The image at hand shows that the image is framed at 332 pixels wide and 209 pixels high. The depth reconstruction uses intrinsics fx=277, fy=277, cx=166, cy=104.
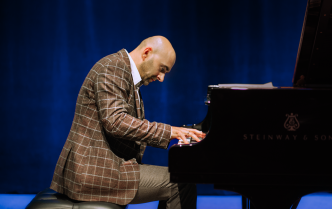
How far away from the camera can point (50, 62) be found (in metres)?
2.90

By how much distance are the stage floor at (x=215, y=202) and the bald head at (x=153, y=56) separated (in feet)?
5.21

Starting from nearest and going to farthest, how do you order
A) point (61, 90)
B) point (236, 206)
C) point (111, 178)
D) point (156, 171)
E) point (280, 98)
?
point (280, 98) → point (111, 178) → point (156, 171) → point (236, 206) → point (61, 90)

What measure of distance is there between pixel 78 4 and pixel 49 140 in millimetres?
1466

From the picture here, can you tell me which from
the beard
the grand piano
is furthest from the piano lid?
the beard

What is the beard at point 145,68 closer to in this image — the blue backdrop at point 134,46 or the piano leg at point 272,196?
the piano leg at point 272,196

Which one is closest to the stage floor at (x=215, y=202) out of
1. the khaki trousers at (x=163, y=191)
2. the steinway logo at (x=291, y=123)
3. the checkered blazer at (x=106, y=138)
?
the khaki trousers at (x=163, y=191)

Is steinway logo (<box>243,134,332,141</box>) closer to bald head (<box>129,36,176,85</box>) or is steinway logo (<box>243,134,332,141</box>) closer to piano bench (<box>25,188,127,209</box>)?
bald head (<box>129,36,176,85</box>)

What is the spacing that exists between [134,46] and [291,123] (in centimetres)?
202

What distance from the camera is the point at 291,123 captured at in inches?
46.9

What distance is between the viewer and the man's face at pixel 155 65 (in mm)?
1674

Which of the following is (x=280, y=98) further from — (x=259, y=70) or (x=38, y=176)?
(x=38, y=176)

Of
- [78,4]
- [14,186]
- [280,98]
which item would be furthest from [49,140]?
[280,98]

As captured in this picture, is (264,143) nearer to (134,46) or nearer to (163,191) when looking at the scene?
(163,191)

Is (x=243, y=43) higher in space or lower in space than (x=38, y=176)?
higher
